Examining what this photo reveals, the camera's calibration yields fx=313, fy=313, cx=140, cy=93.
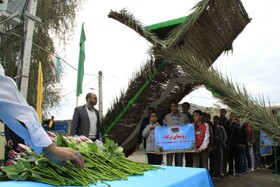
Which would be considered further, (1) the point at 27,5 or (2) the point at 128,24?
(1) the point at 27,5

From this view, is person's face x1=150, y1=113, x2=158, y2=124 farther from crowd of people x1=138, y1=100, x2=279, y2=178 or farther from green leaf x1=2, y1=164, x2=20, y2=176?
green leaf x1=2, y1=164, x2=20, y2=176

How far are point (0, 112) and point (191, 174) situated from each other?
56.2 inches

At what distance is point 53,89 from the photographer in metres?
12.8

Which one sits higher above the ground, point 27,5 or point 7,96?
point 27,5

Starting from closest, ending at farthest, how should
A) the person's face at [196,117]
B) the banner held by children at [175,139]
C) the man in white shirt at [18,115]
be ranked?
the man in white shirt at [18,115] → the banner held by children at [175,139] → the person's face at [196,117]

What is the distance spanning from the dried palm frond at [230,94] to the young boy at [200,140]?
1527 millimetres

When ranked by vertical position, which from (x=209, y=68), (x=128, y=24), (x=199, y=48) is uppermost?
(x=128, y=24)

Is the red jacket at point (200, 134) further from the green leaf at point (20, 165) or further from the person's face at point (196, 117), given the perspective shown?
the green leaf at point (20, 165)

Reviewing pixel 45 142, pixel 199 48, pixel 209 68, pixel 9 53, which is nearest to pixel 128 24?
pixel 199 48

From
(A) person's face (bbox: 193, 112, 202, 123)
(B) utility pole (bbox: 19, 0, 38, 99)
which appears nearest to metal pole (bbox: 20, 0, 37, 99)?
(B) utility pole (bbox: 19, 0, 38, 99)

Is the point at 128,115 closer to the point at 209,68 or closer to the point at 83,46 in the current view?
the point at 209,68

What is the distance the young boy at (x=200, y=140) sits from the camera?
19.0 ft

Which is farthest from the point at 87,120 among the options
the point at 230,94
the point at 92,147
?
the point at 92,147

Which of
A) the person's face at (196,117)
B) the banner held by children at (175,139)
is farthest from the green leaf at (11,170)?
the person's face at (196,117)
